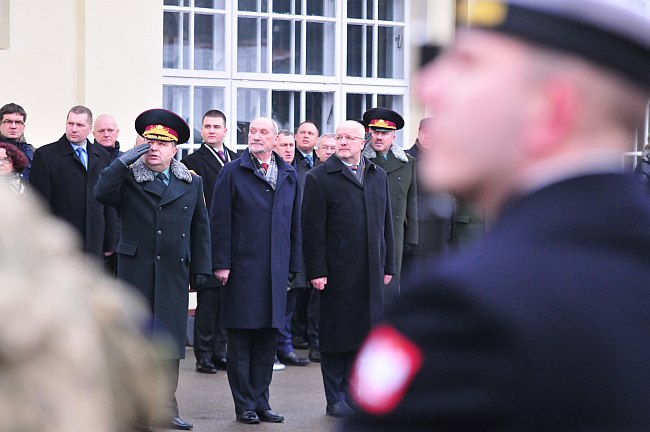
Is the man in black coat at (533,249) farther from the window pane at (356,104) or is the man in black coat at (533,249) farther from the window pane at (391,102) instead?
the window pane at (391,102)

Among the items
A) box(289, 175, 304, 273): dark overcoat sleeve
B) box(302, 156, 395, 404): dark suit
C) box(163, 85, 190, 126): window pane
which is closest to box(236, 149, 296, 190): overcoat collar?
box(289, 175, 304, 273): dark overcoat sleeve

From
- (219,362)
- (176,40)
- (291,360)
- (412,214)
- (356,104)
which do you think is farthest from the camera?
(356,104)

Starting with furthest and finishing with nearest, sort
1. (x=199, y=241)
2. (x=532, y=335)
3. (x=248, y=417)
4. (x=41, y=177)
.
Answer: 1. (x=41, y=177)
2. (x=248, y=417)
3. (x=199, y=241)
4. (x=532, y=335)

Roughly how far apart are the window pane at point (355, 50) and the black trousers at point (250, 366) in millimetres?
7318

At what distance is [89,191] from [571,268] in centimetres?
836

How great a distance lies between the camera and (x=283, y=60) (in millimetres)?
14328

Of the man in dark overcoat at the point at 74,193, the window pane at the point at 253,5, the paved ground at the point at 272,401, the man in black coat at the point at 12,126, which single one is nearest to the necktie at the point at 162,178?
the paved ground at the point at 272,401

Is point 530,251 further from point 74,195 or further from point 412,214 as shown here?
point 412,214

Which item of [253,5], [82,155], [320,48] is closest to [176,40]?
[253,5]

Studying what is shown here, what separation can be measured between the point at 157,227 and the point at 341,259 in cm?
142

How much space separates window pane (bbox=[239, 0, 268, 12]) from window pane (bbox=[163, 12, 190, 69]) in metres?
0.67

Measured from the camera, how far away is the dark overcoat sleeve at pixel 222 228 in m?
7.77

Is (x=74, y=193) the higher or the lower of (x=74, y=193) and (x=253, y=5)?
the lower

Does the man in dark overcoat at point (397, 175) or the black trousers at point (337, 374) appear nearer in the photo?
the black trousers at point (337, 374)
